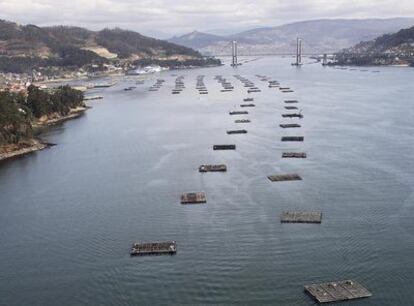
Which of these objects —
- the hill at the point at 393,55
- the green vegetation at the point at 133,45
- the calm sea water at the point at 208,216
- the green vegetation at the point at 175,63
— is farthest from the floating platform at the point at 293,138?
the green vegetation at the point at 133,45

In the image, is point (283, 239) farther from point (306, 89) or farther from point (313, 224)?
point (306, 89)

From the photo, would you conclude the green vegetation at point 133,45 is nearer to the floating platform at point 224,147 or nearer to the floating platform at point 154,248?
the floating platform at point 224,147

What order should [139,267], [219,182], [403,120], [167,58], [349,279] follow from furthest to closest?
1. [167,58]
2. [403,120]
3. [219,182]
4. [139,267]
5. [349,279]

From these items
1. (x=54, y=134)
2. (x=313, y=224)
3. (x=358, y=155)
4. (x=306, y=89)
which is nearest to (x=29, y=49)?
(x=306, y=89)

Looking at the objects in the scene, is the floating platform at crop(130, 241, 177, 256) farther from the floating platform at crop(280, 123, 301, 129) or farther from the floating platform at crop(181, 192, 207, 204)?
the floating platform at crop(280, 123, 301, 129)

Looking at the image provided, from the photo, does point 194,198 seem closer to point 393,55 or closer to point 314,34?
point 393,55

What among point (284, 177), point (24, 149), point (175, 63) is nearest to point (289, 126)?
point (284, 177)
